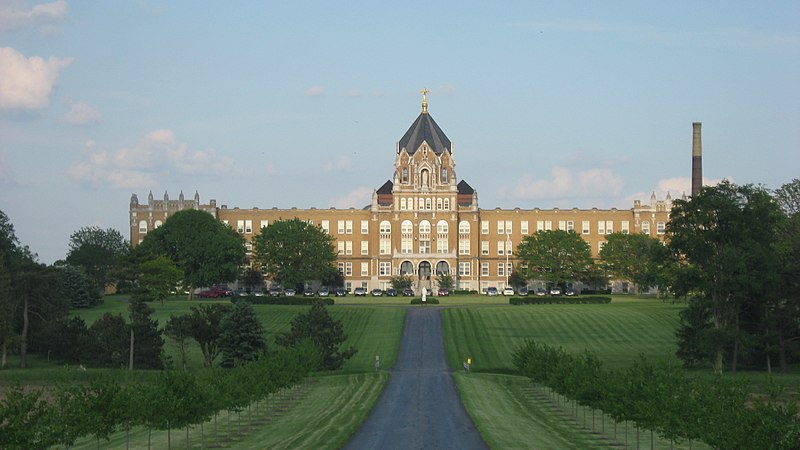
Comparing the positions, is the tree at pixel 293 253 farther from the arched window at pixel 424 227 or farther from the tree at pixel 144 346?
the tree at pixel 144 346

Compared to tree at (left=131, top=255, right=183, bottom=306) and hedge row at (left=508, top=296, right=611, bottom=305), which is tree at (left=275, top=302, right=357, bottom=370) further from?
hedge row at (left=508, top=296, right=611, bottom=305)

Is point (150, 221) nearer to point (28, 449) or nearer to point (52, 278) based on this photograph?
point (52, 278)

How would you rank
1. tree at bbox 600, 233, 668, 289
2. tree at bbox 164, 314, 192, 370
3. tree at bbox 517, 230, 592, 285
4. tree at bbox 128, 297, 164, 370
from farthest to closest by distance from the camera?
tree at bbox 517, 230, 592, 285, tree at bbox 600, 233, 668, 289, tree at bbox 128, 297, 164, 370, tree at bbox 164, 314, 192, 370

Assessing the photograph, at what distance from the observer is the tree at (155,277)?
3865 inches

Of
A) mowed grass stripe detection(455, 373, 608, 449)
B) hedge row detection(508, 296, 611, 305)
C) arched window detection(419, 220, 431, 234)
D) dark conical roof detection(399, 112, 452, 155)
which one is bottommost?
mowed grass stripe detection(455, 373, 608, 449)

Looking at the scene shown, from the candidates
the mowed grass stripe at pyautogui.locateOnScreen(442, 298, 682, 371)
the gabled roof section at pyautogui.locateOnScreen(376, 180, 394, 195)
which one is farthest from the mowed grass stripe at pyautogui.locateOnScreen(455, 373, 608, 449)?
the gabled roof section at pyautogui.locateOnScreen(376, 180, 394, 195)

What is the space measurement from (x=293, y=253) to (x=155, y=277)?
3733cm

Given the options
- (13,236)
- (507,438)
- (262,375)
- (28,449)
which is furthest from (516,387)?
(13,236)

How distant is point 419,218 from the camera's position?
172625 mm

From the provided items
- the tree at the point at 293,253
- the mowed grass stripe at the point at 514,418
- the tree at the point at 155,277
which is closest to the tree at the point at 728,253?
the mowed grass stripe at the point at 514,418

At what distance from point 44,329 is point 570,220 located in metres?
105

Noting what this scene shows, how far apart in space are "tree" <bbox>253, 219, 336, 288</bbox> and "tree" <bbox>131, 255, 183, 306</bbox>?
61.8 ft

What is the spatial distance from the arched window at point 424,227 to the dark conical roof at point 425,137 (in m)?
9.79

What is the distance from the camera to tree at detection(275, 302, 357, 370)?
85125 millimetres
